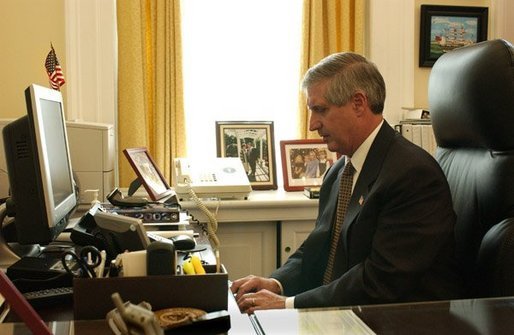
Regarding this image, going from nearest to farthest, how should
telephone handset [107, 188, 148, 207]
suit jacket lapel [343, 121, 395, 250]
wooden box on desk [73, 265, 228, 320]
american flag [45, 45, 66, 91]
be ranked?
1. wooden box on desk [73, 265, 228, 320]
2. suit jacket lapel [343, 121, 395, 250]
3. telephone handset [107, 188, 148, 207]
4. american flag [45, 45, 66, 91]

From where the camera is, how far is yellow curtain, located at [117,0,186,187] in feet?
11.0

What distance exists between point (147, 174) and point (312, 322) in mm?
1786

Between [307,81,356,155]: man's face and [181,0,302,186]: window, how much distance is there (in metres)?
1.70

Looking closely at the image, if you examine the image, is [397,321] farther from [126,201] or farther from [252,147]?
[252,147]

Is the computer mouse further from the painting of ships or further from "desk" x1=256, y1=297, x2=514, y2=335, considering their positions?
the painting of ships

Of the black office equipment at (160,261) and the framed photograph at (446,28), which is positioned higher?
the framed photograph at (446,28)

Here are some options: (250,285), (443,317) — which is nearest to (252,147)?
(250,285)

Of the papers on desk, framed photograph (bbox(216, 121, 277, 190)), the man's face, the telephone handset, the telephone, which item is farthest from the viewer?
framed photograph (bbox(216, 121, 277, 190))

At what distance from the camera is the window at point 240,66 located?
355 cm

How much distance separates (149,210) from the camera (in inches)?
88.4

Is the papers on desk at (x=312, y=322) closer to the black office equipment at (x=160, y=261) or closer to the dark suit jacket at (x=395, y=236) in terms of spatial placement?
the black office equipment at (x=160, y=261)

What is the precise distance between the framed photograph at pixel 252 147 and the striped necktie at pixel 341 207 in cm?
155

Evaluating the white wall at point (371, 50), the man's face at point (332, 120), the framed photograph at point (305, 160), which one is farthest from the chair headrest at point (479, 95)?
the white wall at point (371, 50)

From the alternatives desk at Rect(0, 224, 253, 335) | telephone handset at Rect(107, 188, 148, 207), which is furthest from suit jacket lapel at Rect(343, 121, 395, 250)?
telephone handset at Rect(107, 188, 148, 207)
